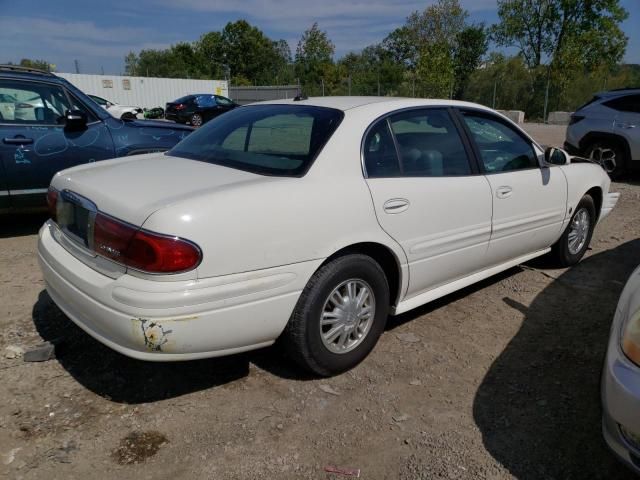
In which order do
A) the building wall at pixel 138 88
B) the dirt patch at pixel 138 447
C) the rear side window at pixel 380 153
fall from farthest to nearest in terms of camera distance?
the building wall at pixel 138 88 → the rear side window at pixel 380 153 → the dirt patch at pixel 138 447

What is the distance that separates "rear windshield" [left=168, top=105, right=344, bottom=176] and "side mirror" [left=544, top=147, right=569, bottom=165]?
204cm

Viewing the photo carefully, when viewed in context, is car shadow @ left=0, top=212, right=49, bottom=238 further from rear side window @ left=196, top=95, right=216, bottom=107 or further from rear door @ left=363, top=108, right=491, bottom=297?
rear side window @ left=196, top=95, right=216, bottom=107

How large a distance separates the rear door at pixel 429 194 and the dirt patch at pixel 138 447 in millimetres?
1580

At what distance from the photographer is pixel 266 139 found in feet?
10.6

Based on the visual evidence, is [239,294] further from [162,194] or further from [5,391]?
[5,391]

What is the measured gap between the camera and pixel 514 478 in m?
2.20

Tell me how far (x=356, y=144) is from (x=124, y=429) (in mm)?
1888

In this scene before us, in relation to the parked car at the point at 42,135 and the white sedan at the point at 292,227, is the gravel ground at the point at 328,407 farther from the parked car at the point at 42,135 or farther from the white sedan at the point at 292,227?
the parked car at the point at 42,135

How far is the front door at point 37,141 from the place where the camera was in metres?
4.95

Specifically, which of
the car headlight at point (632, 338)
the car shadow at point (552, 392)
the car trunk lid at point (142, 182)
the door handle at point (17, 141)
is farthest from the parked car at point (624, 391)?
the door handle at point (17, 141)

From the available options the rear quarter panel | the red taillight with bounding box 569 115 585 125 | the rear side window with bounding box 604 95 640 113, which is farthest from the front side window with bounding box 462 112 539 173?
the red taillight with bounding box 569 115 585 125

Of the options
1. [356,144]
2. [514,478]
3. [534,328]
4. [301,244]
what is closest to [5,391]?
[301,244]

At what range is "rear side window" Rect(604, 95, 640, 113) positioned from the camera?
29.1 ft

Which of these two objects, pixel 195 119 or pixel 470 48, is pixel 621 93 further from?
pixel 470 48
